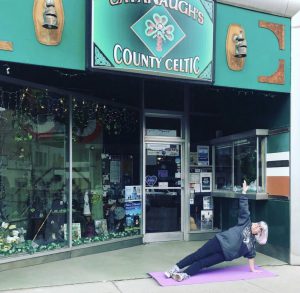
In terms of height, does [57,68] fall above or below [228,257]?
above

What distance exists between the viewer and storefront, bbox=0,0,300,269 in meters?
6.64

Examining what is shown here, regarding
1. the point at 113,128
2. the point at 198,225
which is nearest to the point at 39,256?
the point at 113,128

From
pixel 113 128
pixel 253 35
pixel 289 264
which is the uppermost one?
pixel 253 35

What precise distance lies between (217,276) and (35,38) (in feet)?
14.1

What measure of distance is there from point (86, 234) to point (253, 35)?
4662 mm

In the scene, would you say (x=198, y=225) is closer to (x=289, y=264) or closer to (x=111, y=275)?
(x=289, y=264)

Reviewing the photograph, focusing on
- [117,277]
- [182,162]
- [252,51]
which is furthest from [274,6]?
[117,277]

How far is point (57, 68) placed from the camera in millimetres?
6406

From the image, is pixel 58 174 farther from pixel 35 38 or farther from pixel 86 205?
pixel 35 38

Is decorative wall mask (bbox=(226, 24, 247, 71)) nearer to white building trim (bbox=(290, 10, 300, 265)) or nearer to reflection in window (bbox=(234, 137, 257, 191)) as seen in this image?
white building trim (bbox=(290, 10, 300, 265))

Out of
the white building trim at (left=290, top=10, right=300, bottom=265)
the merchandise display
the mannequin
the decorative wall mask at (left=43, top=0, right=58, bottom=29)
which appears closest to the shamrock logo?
the decorative wall mask at (left=43, top=0, right=58, bottom=29)

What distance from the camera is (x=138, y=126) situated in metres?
9.66

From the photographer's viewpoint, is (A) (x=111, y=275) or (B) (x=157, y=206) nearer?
(A) (x=111, y=275)

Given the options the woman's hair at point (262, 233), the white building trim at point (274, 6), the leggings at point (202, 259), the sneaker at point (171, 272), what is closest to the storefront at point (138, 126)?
the white building trim at point (274, 6)
